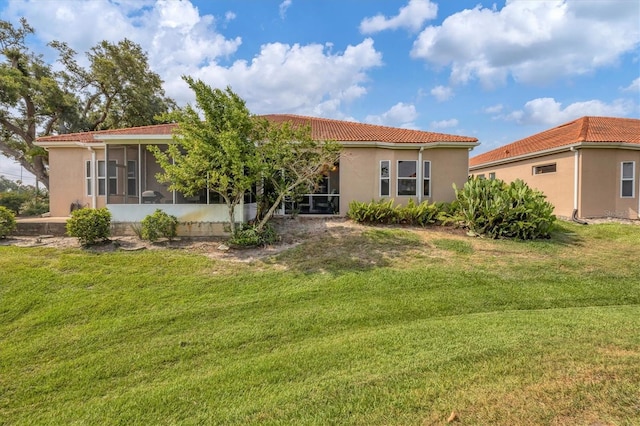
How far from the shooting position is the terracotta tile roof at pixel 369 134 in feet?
42.2

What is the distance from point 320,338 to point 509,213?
26.5 feet

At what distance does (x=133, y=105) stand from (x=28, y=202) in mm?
9014

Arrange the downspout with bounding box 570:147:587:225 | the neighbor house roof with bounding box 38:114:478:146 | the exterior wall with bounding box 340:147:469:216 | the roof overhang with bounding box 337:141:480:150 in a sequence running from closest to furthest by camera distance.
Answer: the neighbor house roof with bounding box 38:114:478:146 < the roof overhang with bounding box 337:141:480:150 < the exterior wall with bounding box 340:147:469:216 < the downspout with bounding box 570:147:587:225

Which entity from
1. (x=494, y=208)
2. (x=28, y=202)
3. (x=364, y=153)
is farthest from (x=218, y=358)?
(x=28, y=202)

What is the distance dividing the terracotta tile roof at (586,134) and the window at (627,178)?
938mm

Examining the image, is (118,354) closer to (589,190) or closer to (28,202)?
(589,190)

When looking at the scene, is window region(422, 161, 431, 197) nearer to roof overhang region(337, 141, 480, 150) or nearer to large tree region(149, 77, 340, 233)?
roof overhang region(337, 141, 480, 150)

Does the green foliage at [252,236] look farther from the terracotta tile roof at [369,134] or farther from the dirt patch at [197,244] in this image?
the terracotta tile roof at [369,134]

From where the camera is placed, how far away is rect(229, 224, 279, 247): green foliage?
8.67 m

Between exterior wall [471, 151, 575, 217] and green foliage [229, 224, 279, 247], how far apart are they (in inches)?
527

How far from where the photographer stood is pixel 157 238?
30.0 feet

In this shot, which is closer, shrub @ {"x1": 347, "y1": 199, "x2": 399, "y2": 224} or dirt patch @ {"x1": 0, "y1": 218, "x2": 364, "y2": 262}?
dirt patch @ {"x1": 0, "y1": 218, "x2": 364, "y2": 262}

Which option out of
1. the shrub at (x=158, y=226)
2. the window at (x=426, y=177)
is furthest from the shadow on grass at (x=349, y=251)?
the window at (x=426, y=177)

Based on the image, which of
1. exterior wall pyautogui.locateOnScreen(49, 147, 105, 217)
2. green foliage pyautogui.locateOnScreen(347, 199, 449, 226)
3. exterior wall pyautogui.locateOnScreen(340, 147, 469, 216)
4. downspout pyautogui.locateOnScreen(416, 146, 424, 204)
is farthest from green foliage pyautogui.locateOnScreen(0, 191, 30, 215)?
downspout pyautogui.locateOnScreen(416, 146, 424, 204)
